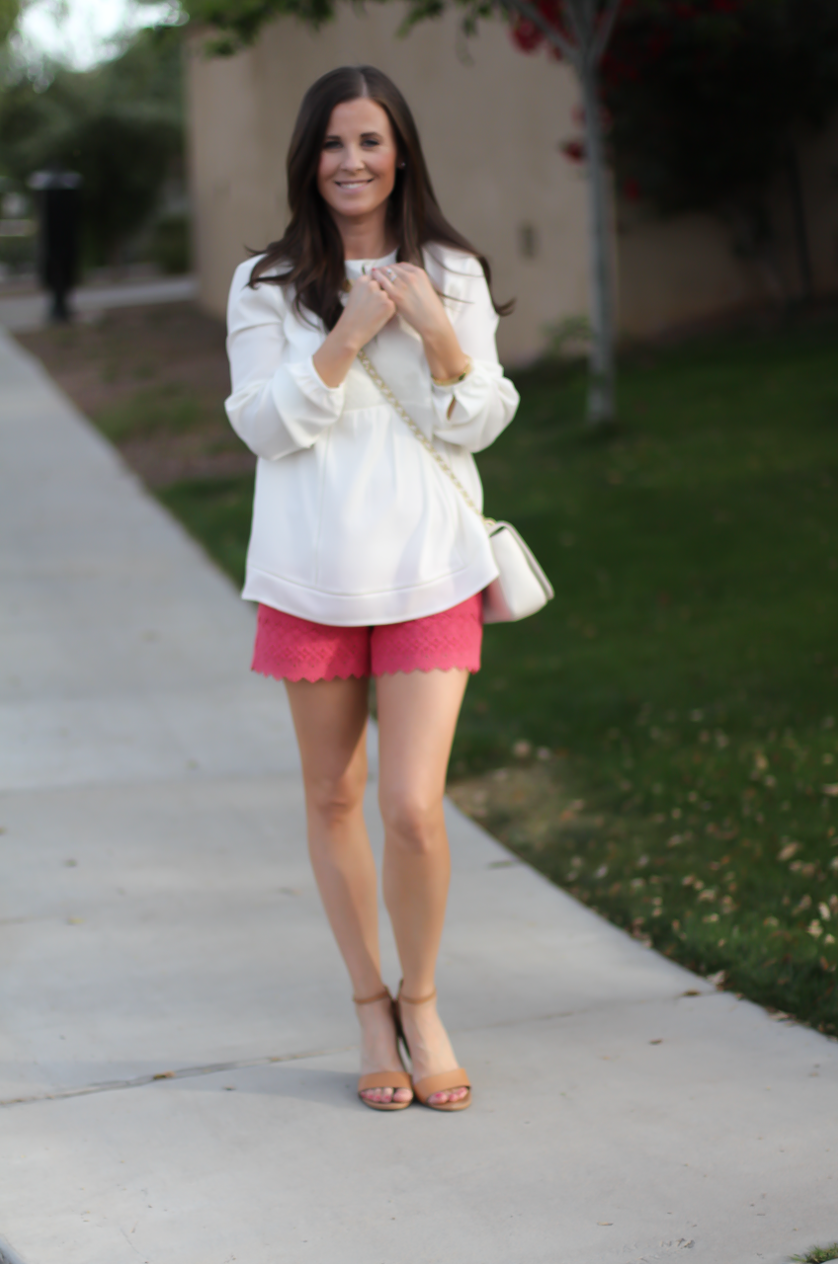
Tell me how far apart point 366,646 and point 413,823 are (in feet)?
1.18

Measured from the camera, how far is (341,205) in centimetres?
290

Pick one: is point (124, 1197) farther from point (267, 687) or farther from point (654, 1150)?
point (267, 687)

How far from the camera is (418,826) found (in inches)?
115

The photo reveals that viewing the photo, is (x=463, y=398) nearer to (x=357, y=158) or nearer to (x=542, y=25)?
(x=357, y=158)

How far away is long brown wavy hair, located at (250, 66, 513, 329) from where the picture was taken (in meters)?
2.88

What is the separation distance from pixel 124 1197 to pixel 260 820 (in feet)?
6.99

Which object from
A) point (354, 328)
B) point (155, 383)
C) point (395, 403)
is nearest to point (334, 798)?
point (395, 403)

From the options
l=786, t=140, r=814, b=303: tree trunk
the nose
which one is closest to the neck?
the nose

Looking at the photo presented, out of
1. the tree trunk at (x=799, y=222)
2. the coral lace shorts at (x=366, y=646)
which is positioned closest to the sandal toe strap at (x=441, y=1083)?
the coral lace shorts at (x=366, y=646)

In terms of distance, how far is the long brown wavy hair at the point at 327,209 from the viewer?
2.88 metres

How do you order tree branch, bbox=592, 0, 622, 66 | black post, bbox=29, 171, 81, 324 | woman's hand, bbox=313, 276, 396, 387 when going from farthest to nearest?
1. black post, bbox=29, 171, 81, 324
2. tree branch, bbox=592, 0, 622, 66
3. woman's hand, bbox=313, 276, 396, 387

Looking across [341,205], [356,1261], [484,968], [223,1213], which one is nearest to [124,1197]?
[223,1213]

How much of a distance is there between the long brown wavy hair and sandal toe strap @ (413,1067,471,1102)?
1.52 metres

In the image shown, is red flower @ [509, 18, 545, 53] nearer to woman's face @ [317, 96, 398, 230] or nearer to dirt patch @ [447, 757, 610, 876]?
dirt patch @ [447, 757, 610, 876]
